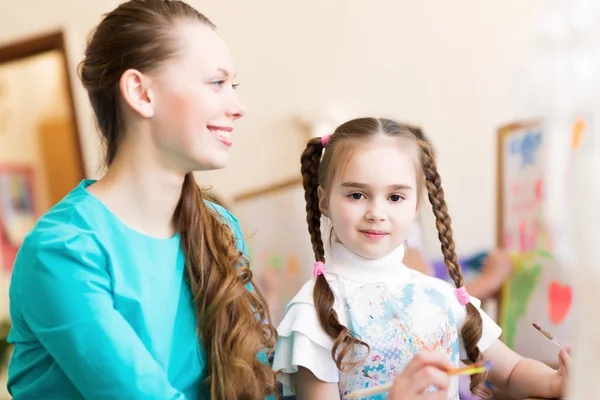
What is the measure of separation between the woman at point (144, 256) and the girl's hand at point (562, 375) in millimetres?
406

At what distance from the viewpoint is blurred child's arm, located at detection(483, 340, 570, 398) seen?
1.02m

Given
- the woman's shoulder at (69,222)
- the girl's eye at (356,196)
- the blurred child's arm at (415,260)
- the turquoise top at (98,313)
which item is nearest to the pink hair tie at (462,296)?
the girl's eye at (356,196)

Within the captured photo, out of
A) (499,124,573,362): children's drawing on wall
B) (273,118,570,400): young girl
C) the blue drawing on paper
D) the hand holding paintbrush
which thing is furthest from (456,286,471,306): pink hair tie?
the blue drawing on paper

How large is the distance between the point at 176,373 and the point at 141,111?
1.20 feet

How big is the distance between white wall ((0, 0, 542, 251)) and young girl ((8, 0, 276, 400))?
1.47 m

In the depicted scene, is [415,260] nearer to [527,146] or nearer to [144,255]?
[527,146]

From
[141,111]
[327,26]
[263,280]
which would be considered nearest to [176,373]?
[141,111]

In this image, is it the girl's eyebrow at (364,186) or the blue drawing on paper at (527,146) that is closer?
the girl's eyebrow at (364,186)

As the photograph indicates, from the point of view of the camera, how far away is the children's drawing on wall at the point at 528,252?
84.7 inches

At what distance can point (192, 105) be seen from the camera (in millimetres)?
978

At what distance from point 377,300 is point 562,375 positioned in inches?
11.0

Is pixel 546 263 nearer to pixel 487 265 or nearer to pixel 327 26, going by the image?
pixel 487 265

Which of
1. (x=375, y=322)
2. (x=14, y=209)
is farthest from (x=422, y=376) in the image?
(x=14, y=209)

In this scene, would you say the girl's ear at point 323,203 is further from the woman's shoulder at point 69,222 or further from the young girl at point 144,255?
the woman's shoulder at point 69,222
